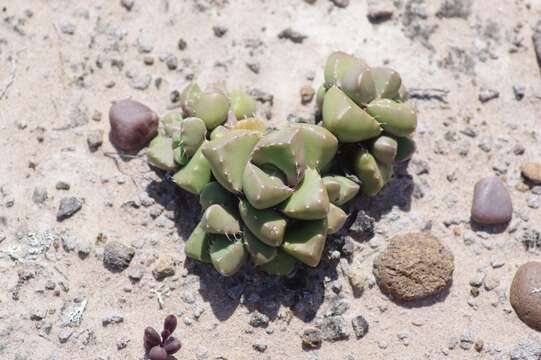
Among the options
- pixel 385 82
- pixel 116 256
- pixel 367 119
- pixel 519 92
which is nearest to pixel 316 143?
pixel 367 119

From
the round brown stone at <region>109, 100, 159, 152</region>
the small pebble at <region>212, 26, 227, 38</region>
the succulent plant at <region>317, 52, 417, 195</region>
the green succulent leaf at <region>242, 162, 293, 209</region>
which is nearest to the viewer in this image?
the green succulent leaf at <region>242, 162, 293, 209</region>

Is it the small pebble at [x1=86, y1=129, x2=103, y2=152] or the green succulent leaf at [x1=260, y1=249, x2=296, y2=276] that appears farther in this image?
the small pebble at [x1=86, y1=129, x2=103, y2=152]

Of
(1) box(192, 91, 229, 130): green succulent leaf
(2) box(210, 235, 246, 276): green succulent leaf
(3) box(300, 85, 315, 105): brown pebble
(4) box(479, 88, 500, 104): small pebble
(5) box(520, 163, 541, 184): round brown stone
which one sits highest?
(1) box(192, 91, 229, 130): green succulent leaf

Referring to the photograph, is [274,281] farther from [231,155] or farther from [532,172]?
[532,172]

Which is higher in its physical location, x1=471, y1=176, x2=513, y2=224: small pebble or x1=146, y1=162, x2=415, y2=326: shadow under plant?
x1=471, y1=176, x2=513, y2=224: small pebble

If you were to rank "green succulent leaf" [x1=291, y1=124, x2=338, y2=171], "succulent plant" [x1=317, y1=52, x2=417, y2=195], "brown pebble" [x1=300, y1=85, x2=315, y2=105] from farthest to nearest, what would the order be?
"brown pebble" [x1=300, y1=85, x2=315, y2=105] → "succulent plant" [x1=317, y1=52, x2=417, y2=195] → "green succulent leaf" [x1=291, y1=124, x2=338, y2=171]

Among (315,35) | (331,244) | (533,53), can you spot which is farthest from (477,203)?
(315,35)

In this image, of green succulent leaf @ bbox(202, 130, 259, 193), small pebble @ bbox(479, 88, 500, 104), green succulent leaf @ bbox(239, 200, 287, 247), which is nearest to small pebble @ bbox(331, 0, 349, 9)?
small pebble @ bbox(479, 88, 500, 104)

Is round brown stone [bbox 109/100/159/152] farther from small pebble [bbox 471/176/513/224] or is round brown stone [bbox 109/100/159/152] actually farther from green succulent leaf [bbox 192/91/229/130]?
small pebble [bbox 471/176/513/224]
